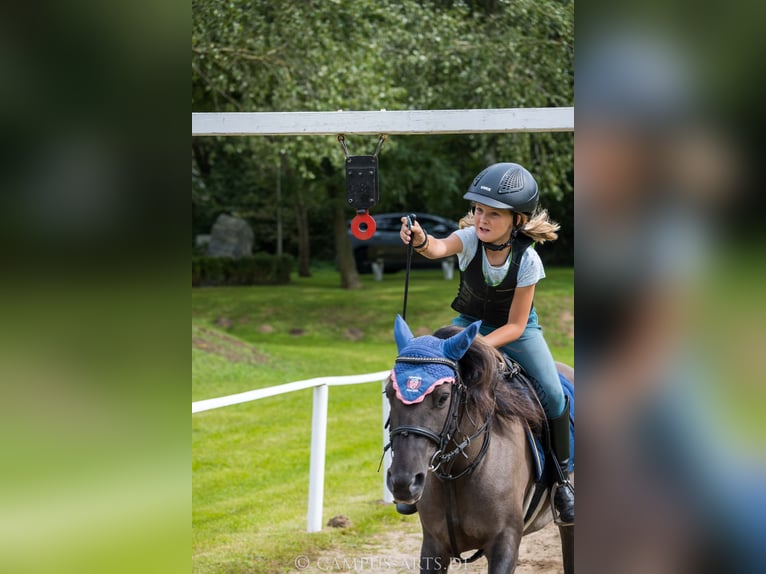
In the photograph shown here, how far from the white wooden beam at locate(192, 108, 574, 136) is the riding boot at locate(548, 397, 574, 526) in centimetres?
130

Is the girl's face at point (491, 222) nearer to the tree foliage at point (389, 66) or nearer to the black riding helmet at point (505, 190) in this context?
the black riding helmet at point (505, 190)

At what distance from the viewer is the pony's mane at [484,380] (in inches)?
134

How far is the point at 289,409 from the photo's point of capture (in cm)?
1086

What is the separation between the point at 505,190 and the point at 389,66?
32.7 ft

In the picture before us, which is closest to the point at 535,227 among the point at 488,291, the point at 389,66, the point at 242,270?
the point at 488,291

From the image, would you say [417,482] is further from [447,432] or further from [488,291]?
[488,291]

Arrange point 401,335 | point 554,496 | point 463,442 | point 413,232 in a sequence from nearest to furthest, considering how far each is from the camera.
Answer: point 463,442 → point 401,335 → point 413,232 → point 554,496

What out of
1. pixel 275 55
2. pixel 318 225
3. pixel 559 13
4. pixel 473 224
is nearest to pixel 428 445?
pixel 473 224

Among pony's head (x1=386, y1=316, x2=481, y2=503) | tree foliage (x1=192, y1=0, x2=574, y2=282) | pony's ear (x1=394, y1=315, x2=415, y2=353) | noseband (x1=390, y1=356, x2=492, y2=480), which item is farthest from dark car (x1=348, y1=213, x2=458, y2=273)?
pony's head (x1=386, y1=316, x2=481, y2=503)

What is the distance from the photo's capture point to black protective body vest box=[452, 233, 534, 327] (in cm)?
387

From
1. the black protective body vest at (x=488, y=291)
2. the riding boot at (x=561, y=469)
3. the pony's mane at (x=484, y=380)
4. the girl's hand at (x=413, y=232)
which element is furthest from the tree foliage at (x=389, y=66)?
the pony's mane at (x=484, y=380)
